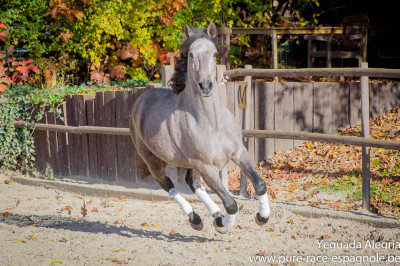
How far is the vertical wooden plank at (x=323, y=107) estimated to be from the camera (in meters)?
7.66

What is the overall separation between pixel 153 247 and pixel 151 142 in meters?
1.08

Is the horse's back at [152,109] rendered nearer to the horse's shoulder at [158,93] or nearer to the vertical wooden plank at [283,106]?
the horse's shoulder at [158,93]

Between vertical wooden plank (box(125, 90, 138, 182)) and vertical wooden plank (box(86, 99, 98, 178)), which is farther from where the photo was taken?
vertical wooden plank (box(86, 99, 98, 178))

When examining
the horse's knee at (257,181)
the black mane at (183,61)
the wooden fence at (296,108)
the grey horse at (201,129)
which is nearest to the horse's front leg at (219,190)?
the grey horse at (201,129)

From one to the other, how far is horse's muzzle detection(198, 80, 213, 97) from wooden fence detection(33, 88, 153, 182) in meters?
3.82

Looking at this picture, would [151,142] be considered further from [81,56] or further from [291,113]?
[81,56]

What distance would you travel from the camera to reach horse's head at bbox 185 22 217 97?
12.8ft

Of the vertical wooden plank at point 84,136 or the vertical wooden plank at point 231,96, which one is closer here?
the vertical wooden plank at point 231,96

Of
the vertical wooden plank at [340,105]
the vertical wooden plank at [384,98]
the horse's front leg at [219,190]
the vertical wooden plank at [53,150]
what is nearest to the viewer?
the horse's front leg at [219,190]

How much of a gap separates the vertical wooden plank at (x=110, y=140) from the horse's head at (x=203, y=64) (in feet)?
12.8

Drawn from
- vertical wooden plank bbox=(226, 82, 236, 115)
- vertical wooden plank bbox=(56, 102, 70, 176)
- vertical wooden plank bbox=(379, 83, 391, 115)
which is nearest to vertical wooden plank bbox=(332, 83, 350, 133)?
vertical wooden plank bbox=(379, 83, 391, 115)

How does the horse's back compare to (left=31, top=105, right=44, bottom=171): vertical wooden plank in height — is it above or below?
above

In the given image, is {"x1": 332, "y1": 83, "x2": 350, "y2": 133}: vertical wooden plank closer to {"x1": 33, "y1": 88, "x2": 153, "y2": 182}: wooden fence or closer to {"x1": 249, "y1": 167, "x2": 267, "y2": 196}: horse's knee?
{"x1": 33, "y1": 88, "x2": 153, "y2": 182}: wooden fence

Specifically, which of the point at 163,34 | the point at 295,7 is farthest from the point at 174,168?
the point at 295,7
